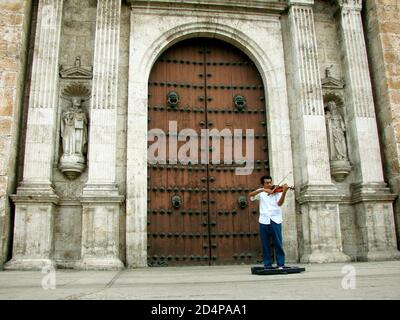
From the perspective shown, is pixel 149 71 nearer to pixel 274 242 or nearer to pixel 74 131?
pixel 74 131

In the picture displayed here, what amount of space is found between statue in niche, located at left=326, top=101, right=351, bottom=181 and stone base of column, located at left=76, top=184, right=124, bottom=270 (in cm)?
440

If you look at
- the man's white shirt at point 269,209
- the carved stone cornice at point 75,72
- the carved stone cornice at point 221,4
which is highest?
the carved stone cornice at point 221,4

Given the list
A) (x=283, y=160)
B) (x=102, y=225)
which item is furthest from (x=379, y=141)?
(x=102, y=225)

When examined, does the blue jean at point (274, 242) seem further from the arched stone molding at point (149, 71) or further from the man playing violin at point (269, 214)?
the arched stone molding at point (149, 71)

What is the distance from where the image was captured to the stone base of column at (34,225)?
7.36m

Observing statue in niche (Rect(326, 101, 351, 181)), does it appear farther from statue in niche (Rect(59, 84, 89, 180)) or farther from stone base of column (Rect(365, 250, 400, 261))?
statue in niche (Rect(59, 84, 89, 180))

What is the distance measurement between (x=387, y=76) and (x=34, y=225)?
746 centimetres

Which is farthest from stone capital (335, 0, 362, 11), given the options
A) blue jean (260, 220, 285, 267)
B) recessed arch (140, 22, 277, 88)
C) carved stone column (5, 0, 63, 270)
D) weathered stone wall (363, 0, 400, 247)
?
blue jean (260, 220, 285, 267)

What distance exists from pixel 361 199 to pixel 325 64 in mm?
3156

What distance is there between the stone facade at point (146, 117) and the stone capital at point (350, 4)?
0.03 meters

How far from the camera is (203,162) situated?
898 centimetres

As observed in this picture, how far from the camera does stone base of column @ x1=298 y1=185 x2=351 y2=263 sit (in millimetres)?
8164

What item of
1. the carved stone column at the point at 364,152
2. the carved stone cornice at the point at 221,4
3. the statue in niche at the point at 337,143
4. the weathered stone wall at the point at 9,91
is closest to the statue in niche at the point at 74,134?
the weathered stone wall at the point at 9,91

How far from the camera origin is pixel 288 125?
920 cm
